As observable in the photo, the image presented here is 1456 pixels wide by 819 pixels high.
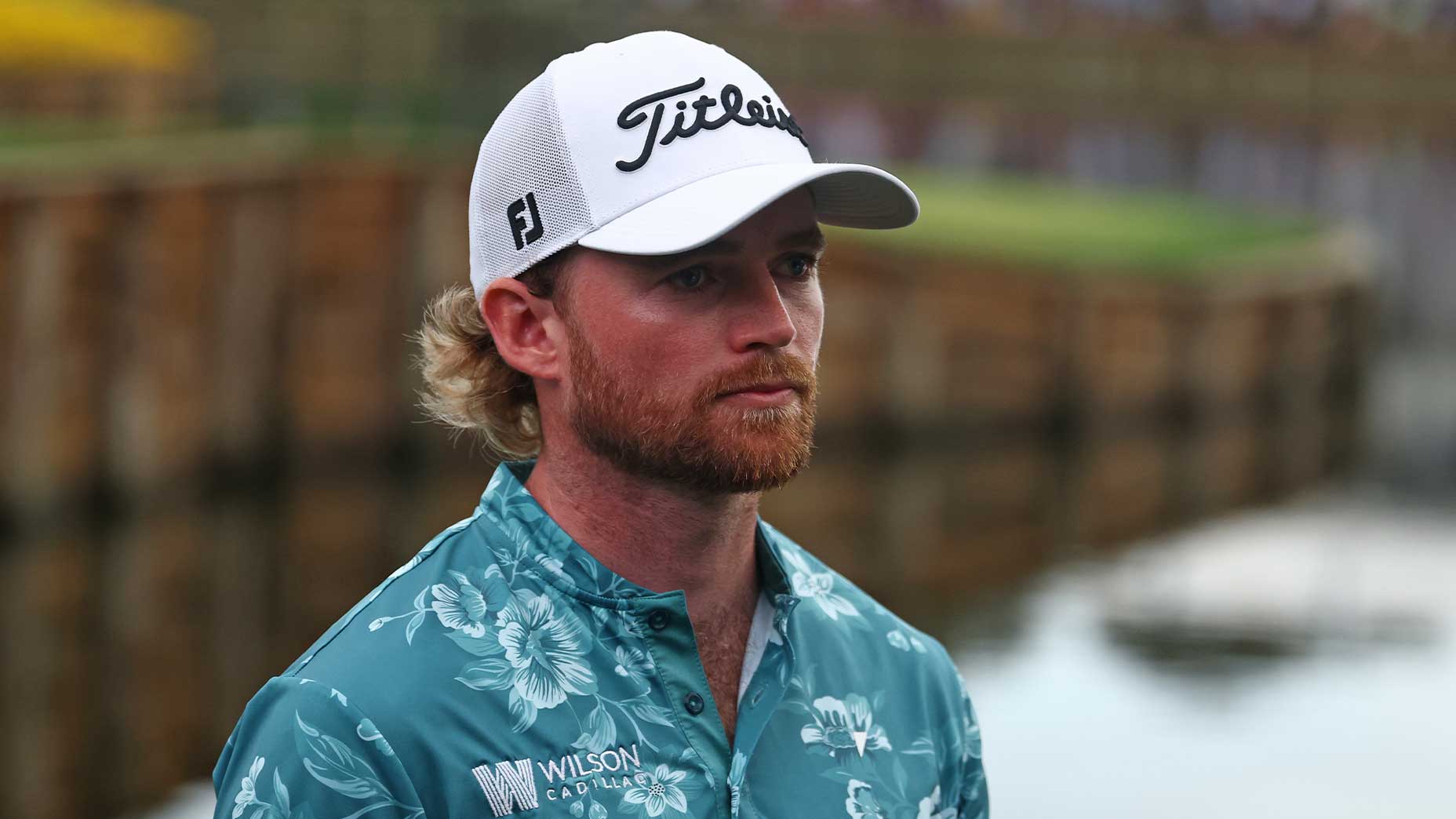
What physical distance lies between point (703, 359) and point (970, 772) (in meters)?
0.89

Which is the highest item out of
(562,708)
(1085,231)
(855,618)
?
(1085,231)

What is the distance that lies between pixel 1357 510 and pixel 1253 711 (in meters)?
8.29

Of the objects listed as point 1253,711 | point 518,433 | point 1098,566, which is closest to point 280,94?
point 1098,566

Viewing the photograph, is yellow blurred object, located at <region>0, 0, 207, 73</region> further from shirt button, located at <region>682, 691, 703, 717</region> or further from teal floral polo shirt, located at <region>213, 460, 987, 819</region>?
shirt button, located at <region>682, 691, 703, 717</region>

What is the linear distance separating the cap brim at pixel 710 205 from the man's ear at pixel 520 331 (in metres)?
0.21

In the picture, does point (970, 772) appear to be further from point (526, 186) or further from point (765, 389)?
point (526, 186)

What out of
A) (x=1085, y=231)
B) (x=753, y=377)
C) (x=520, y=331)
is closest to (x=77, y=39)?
(x=1085, y=231)

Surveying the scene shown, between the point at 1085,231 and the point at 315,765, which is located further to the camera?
the point at 1085,231

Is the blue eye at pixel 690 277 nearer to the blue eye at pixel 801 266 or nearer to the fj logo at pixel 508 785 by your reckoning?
the blue eye at pixel 801 266

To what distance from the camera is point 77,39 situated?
108 feet

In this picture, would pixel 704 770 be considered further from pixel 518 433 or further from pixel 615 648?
pixel 518 433

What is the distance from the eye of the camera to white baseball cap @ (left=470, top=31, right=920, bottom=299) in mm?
3559

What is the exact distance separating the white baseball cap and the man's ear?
0.04 m

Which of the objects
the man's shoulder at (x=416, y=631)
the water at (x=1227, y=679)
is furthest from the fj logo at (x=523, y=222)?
the water at (x=1227, y=679)
